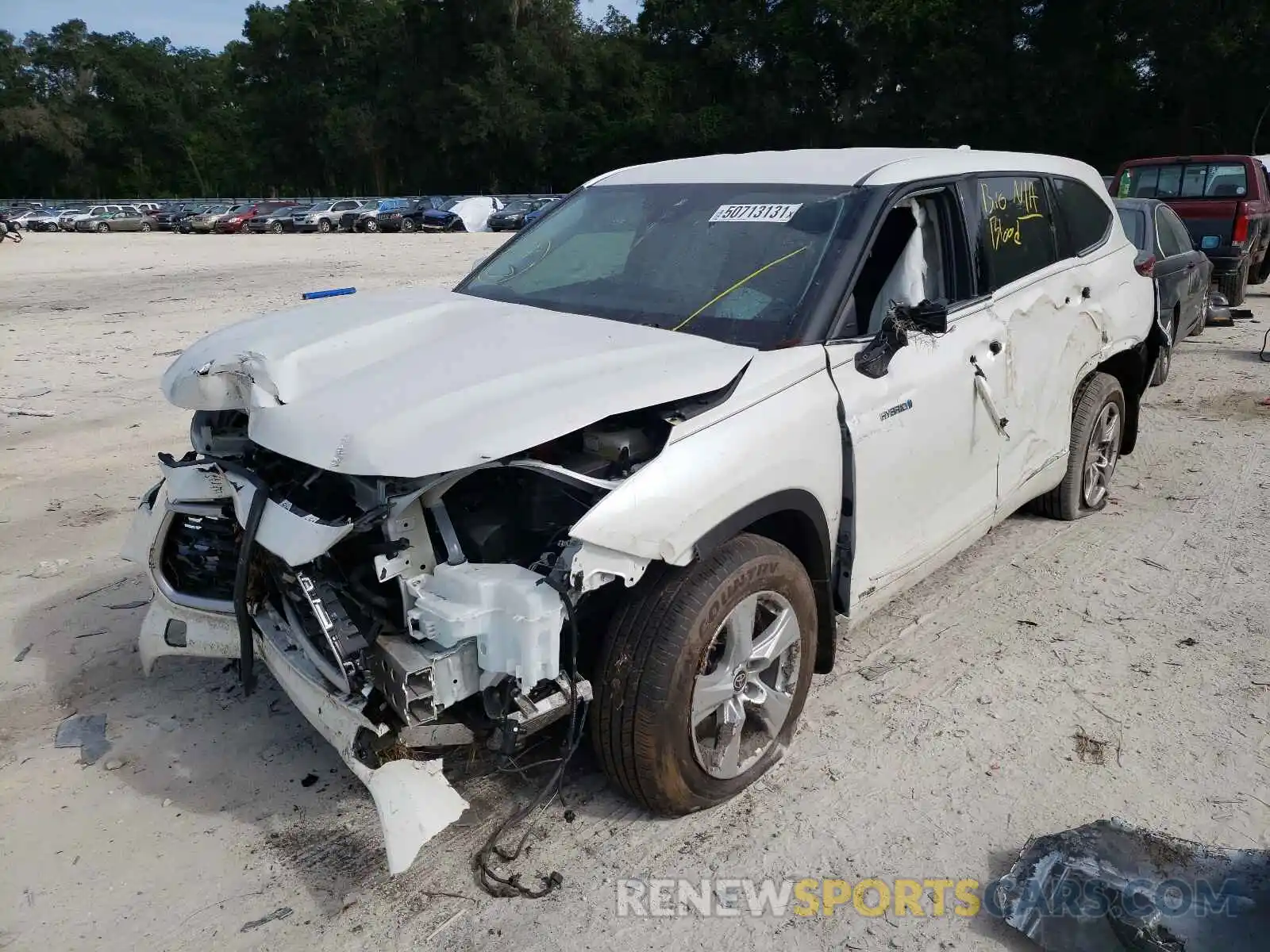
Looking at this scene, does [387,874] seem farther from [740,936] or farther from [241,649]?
[740,936]

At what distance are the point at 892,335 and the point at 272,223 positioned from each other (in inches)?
1710

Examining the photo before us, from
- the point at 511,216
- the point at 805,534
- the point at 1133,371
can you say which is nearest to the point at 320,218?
the point at 511,216

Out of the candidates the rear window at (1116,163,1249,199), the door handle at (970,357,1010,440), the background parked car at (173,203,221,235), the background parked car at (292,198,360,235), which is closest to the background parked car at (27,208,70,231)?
the background parked car at (173,203,221,235)

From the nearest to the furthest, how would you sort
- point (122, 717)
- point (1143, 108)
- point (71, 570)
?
point (122, 717), point (71, 570), point (1143, 108)

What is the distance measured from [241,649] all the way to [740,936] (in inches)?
68.8

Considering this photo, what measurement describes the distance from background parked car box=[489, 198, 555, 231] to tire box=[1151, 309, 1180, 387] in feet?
100

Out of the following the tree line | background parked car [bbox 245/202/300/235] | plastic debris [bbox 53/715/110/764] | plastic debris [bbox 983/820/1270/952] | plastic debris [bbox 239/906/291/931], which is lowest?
plastic debris [bbox 983/820/1270/952]

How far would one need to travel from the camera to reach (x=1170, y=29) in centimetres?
3938

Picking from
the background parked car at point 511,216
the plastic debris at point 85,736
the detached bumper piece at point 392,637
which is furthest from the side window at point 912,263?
the background parked car at point 511,216

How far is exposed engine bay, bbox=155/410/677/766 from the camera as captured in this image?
256cm

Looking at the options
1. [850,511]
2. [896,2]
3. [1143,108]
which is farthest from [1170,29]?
[850,511]

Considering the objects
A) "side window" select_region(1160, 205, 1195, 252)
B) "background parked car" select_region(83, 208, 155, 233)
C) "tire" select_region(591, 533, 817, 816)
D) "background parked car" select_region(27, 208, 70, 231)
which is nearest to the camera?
"tire" select_region(591, 533, 817, 816)

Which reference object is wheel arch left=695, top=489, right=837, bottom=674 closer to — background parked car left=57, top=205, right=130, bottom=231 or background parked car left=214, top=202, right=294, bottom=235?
background parked car left=214, top=202, right=294, bottom=235

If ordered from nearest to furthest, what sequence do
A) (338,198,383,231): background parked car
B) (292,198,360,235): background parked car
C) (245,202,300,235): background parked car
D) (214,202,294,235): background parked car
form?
(338,198,383,231): background parked car < (292,198,360,235): background parked car < (245,202,300,235): background parked car < (214,202,294,235): background parked car
